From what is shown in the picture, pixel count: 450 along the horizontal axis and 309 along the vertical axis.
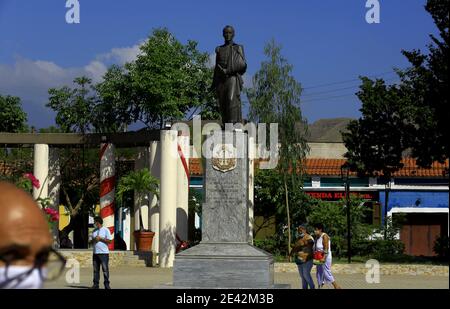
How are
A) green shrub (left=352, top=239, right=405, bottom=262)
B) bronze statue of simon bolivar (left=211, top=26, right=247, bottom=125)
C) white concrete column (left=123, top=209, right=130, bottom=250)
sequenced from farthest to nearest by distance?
white concrete column (left=123, top=209, right=130, bottom=250) < green shrub (left=352, top=239, right=405, bottom=262) < bronze statue of simon bolivar (left=211, top=26, right=247, bottom=125)

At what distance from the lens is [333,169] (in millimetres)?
41875

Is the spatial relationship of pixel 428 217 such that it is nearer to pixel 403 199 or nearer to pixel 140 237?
pixel 403 199

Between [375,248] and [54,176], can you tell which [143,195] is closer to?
[54,176]

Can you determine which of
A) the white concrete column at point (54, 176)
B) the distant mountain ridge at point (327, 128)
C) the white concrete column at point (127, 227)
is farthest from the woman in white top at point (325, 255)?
the distant mountain ridge at point (327, 128)

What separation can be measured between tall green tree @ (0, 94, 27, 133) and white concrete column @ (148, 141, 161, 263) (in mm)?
23115

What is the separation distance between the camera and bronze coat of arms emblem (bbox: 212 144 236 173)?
16.6 meters

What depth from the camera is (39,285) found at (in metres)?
1.07

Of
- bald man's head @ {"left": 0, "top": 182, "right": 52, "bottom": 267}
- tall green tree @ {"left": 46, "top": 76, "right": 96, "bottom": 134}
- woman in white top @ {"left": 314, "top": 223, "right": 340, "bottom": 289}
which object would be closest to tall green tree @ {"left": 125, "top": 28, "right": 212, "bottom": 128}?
tall green tree @ {"left": 46, "top": 76, "right": 96, "bottom": 134}

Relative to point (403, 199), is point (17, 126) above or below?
above

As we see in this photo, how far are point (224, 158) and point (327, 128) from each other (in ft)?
160

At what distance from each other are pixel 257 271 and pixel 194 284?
123cm

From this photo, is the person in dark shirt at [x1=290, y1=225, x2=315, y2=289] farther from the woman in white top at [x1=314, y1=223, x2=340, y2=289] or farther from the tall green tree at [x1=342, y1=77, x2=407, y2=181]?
the tall green tree at [x1=342, y1=77, x2=407, y2=181]

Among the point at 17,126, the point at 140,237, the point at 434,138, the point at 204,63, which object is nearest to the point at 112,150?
the point at 140,237

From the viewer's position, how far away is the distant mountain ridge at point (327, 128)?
59.7 m
